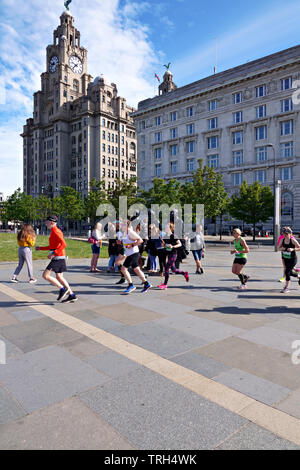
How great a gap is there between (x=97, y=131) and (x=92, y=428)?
94007 mm

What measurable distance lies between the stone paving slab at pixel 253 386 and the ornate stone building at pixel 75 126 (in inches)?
3445

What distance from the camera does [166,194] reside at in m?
32.5

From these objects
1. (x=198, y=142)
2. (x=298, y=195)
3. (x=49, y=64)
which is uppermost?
(x=49, y=64)

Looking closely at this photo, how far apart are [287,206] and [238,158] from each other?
11987 mm

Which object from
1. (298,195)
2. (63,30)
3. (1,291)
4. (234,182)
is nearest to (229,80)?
(234,182)

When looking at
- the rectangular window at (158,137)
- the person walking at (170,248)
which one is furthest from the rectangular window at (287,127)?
the person walking at (170,248)

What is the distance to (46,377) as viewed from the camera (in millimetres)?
3686

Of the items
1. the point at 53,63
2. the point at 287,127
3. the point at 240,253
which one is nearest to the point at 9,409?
the point at 240,253

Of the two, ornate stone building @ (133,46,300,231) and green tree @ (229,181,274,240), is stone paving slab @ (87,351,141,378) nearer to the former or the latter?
green tree @ (229,181,274,240)

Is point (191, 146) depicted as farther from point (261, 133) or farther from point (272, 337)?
point (272, 337)

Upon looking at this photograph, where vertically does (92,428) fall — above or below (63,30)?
below
